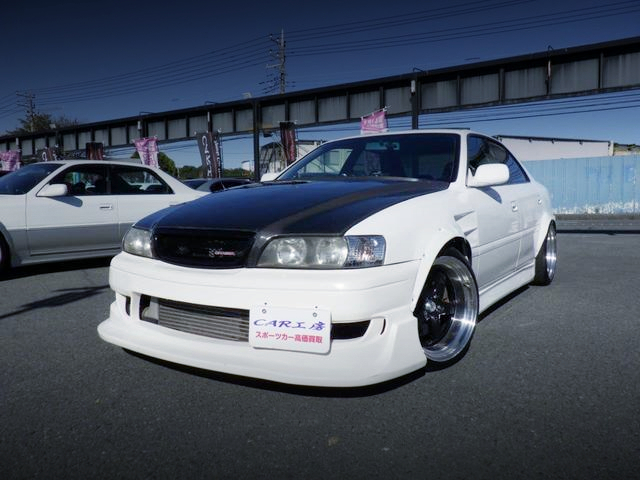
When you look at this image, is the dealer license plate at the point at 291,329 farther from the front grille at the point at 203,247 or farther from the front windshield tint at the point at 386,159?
the front windshield tint at the point at 386,159

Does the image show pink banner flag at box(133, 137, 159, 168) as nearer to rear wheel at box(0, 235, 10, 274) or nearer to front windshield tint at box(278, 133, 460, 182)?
rear wheel at box(0, 235, 10, 274)

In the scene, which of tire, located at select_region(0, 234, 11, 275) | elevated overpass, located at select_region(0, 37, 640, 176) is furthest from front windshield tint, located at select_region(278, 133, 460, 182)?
elevated overpass, located at select_region(0, 37, 640, 176)

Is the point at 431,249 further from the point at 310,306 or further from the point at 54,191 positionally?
the point at 54,191

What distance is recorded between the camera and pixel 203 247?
8.35ft

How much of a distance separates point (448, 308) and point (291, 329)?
1.21 m

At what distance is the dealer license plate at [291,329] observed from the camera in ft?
7.18

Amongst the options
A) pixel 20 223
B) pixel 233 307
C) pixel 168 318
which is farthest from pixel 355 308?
pixel 20 223

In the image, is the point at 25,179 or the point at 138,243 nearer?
the point at 138,243

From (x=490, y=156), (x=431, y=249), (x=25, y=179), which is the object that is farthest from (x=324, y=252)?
(x=25, y=179)

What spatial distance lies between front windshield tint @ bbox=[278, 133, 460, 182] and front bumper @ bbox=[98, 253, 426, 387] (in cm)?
127

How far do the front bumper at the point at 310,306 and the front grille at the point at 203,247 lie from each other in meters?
0.05

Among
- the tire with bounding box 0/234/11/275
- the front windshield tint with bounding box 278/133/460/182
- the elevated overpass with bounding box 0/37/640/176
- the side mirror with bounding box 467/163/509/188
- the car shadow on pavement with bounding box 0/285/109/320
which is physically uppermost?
the elevated overpass with bounding box 0/37/640/176

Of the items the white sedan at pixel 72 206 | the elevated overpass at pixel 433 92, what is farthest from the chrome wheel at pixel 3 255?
the elevated overpass at pixel 433 92

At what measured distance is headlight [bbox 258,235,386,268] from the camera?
233 centimetres
